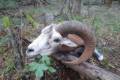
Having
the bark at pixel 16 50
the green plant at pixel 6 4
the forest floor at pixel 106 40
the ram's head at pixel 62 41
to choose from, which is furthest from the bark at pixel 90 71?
the green plant at pixel 6 4

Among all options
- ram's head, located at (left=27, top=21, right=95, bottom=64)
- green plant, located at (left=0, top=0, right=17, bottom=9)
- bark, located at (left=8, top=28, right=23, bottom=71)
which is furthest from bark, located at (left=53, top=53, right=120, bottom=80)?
green plant, located at (left=0, top=0, right=17, bottom=9)

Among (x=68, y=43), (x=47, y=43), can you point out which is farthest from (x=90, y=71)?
(x=47, y=43)

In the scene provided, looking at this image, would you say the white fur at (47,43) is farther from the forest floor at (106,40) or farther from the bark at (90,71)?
the forest floor at (106,40)

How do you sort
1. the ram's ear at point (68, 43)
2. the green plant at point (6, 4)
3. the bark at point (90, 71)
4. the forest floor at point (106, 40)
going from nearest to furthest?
the bark at point (90, 71)
the ram's ear at point (68, 43)
the forest floor at point (106, 40)
the green plant at point (6, 4)

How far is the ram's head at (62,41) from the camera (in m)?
4.60

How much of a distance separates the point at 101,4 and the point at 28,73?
770 cm

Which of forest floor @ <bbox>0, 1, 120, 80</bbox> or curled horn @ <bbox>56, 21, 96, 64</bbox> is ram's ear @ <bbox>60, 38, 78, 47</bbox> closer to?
curled horn @ <bbox>56, 21, 96, 64</bbox>

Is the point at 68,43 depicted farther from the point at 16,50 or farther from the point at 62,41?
the point at 16,50

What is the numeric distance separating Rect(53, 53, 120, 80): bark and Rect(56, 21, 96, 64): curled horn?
4.5 inches

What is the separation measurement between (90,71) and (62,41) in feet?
2.09

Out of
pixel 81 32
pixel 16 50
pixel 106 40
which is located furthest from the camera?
pixel 106 40

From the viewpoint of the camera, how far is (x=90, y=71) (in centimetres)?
448

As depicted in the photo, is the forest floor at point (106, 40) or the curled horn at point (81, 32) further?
the forest floor at point (106, 40)

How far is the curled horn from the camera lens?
4.59m
